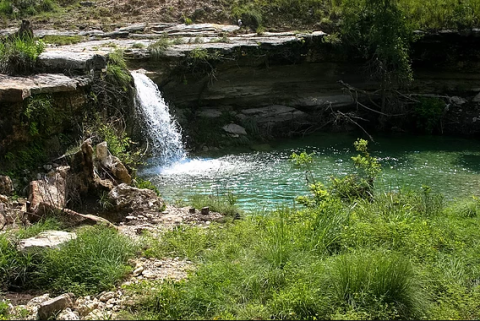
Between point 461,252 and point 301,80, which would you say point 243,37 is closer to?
point 301,80

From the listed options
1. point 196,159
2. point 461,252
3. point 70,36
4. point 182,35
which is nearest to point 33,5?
point 70,36

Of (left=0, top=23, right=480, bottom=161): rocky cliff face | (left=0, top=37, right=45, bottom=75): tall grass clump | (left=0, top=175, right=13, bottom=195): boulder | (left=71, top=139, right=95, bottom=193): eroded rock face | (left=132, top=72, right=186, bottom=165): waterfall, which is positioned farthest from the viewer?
(left=0, top=23, right=480, bottom=161): rocky cliff face

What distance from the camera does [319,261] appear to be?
4.82 m

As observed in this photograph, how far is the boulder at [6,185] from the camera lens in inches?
276

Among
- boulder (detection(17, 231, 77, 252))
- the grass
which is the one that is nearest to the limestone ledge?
boulder (detection(17, 231, 77, 252))

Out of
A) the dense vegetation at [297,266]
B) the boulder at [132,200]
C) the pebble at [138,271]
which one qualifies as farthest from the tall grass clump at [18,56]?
the pebble at [138,271]

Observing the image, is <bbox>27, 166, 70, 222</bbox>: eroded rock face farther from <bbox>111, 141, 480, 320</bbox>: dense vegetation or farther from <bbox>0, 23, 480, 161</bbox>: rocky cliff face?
<bbox>0, 23, 480, 161</bbox>: rocky cliff face

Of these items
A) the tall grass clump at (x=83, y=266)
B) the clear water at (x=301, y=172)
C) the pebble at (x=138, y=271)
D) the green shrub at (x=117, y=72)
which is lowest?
the clear water at (x=301, y=172)

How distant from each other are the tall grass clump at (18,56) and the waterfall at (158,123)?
8.48 feet

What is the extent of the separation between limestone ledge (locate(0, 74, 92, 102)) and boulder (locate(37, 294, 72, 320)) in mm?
4096

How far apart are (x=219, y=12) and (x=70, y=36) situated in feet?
16.5

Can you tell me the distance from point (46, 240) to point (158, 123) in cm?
640

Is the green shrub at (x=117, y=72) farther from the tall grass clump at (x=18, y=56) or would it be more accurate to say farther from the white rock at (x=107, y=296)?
the white rock at (x=107, y=296)

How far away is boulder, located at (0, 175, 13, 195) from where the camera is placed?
7000 millimetres
